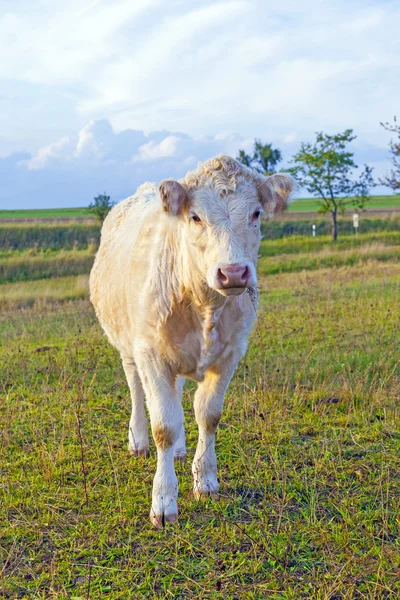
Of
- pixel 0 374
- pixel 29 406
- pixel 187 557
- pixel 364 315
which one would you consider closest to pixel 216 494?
pixel 187 557

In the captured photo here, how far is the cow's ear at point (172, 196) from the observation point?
4.49 metres

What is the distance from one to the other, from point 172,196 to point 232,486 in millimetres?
2408

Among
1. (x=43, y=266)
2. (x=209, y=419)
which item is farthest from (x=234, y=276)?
(x=43, y=266)

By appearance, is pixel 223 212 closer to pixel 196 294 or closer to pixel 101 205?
pixel 196 294

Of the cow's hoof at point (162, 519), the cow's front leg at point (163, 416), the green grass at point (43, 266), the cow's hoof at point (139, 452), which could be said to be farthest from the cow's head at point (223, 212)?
the green grass at point (43, 266)

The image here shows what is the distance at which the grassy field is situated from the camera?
3867 millimetres

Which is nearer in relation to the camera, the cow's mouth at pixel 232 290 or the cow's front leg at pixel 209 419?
the cow's mouth at pixel 232 290

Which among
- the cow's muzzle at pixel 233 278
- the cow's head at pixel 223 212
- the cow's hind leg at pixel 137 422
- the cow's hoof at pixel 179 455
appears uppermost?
the cow's head at pixel 223 212

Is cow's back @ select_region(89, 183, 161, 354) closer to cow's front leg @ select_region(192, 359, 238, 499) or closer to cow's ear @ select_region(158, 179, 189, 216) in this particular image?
cow's ear @ select_region(158, 179, 189, 216)

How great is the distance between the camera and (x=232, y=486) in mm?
5164

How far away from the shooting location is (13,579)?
155 inches

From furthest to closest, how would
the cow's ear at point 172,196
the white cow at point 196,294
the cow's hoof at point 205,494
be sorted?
the cow's hoof at point 205,494, the cow's ear at point 172,196, the white cow at point 196,294

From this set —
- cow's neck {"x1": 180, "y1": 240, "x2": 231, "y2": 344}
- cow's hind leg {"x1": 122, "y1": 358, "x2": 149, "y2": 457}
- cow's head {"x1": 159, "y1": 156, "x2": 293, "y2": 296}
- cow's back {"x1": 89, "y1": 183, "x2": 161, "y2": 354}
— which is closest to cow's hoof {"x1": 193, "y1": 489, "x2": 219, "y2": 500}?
cow's hind leg {"x1": 122, "y1": 358, "x2": 149, "y2": 457}

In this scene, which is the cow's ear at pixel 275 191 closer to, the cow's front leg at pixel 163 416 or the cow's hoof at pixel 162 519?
the cow's front leg at pixel 163 416
